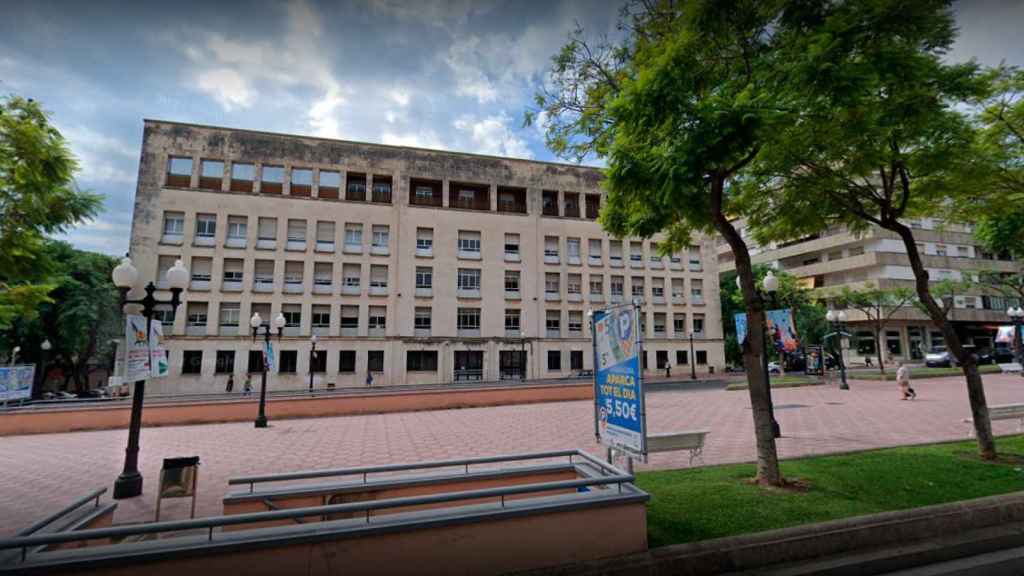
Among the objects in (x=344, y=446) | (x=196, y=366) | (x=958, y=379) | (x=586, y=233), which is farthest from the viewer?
(x=586, y=233)

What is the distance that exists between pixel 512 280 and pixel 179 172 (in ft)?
80.2

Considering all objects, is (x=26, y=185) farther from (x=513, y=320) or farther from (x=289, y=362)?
(x=513, y=320)

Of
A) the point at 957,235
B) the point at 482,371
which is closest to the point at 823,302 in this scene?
the point at 957,235

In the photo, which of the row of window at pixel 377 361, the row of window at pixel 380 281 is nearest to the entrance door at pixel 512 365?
the row of window at pixel 377 361

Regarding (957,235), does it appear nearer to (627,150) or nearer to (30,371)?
(627,150)

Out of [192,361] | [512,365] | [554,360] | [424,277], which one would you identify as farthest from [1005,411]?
[192,361]

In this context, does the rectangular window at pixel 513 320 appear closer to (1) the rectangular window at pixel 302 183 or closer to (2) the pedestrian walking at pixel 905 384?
(1) the rectangular window at pixel 302 183

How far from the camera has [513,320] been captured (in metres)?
36.3

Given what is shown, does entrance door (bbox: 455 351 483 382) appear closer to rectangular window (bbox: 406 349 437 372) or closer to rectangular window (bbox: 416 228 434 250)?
rectangular window (bbox: 406 349 437 372)

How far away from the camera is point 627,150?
634 cm

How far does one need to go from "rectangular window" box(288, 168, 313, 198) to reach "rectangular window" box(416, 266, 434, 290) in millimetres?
9620

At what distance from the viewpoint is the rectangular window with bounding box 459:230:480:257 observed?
36281mm

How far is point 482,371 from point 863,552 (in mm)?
30991

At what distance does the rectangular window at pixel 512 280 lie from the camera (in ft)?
121
